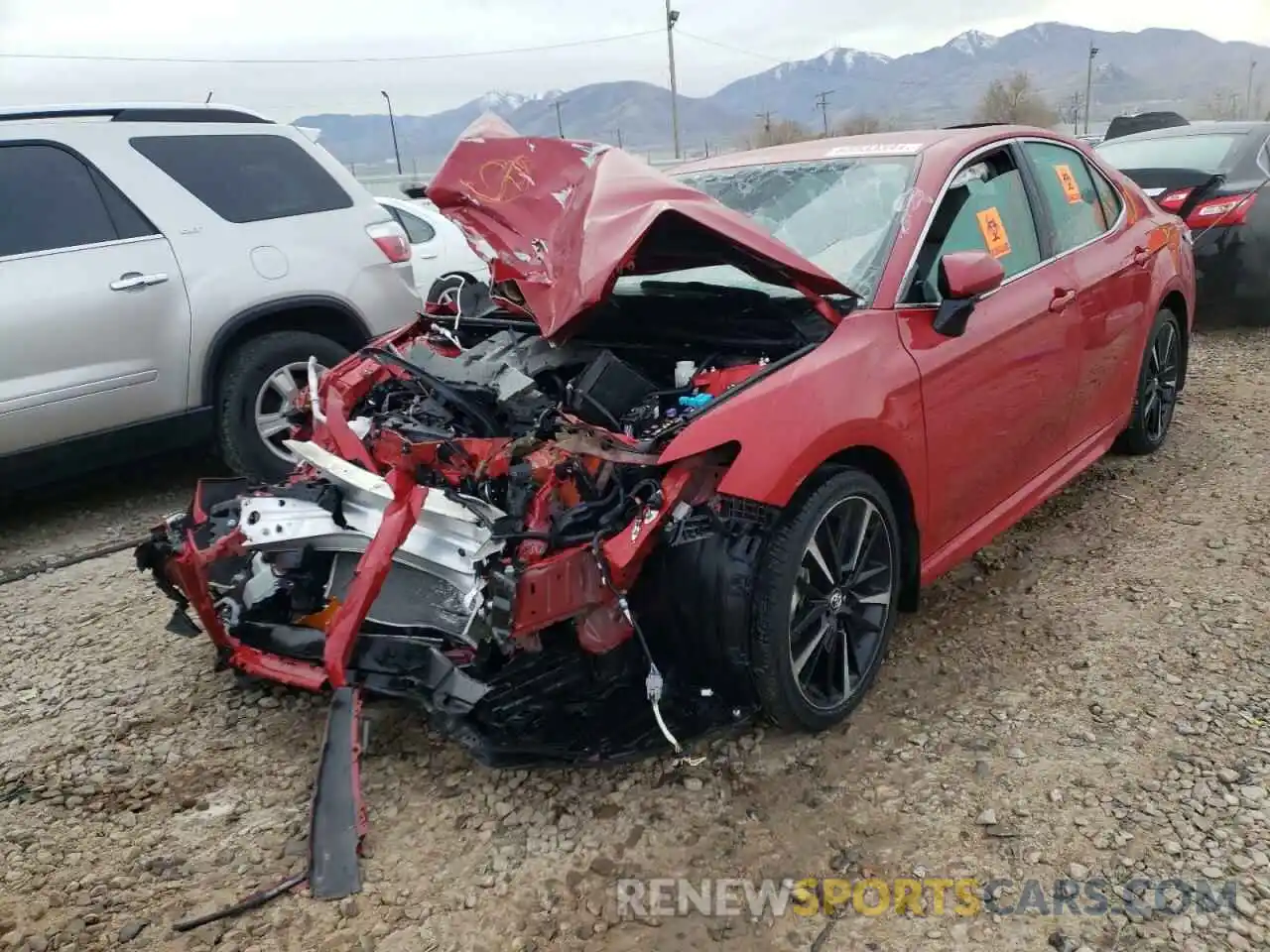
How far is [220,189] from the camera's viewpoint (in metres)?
4.99

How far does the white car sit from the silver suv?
1.77 m

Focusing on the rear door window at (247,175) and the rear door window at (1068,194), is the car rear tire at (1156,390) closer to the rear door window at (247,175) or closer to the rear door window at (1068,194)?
the rear door window at (1068,194)

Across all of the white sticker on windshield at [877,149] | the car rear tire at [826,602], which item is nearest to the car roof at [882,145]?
the white sticker on windshield at [877,149]

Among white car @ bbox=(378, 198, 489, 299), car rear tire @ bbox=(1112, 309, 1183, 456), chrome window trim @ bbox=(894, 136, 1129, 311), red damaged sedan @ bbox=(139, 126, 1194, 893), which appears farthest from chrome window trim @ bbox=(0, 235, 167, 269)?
car rear tire @ bbox=(1112, 309, 1183, 456)

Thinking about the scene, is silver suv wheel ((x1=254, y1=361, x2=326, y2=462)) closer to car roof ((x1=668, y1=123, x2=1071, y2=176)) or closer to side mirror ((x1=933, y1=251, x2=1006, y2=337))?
car roof ((x1=668, y1=123, x2=1071, y2=176))

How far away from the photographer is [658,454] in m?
2.46

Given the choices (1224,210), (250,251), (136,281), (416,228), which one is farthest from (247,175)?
(1224,210)

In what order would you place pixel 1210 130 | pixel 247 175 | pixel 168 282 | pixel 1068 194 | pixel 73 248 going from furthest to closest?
pixel 1210 130 → pixel 247 175 → pixel 168 282 → pixel 73 248 → pixel 1068 194

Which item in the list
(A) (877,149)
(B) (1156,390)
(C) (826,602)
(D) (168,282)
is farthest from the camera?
(B) (1156,390)

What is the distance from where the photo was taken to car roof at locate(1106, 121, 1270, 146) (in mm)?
7395

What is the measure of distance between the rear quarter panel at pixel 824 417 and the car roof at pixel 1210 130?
6.29 m

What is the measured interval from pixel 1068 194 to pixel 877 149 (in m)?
1.02

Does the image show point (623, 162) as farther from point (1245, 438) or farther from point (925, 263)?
point (1245, 438)

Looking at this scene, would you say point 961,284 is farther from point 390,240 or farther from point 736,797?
point 390,240
